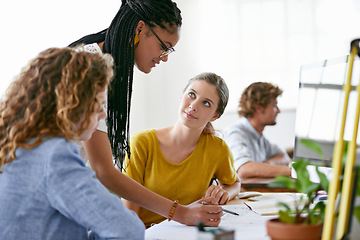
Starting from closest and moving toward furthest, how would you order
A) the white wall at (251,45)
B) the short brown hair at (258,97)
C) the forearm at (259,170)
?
the forearm at (259,170) < the short brown hair at (258,97) < the white wall at (251,45)

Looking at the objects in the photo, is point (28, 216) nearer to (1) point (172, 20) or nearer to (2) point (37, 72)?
(2) point (37, 72)

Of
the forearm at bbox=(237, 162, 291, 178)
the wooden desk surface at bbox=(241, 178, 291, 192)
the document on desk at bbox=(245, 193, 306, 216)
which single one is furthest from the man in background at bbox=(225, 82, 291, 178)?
the document on desk at bbox=(245, 193, 306, 216)

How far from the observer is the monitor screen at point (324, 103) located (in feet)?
4.32

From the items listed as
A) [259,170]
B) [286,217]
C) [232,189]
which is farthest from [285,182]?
[259,170]

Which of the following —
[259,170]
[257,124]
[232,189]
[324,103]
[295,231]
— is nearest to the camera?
[295,231]

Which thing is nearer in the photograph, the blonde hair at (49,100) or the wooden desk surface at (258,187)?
the blonde hair at (49,100)

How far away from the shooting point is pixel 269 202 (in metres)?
1.59

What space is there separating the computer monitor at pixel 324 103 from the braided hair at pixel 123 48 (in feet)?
1.82

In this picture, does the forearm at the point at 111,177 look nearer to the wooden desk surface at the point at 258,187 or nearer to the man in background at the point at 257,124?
the wooden desk surface at the point at 258,187

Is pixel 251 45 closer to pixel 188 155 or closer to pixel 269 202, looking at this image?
pixel 188 155

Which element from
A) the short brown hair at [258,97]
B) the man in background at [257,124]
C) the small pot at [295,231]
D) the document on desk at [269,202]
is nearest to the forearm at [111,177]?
the document on desk at [269,202]

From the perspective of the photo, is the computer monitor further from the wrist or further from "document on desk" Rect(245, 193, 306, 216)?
the wrist

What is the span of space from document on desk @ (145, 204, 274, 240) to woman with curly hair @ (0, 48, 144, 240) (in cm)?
25

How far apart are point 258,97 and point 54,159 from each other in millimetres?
2398
